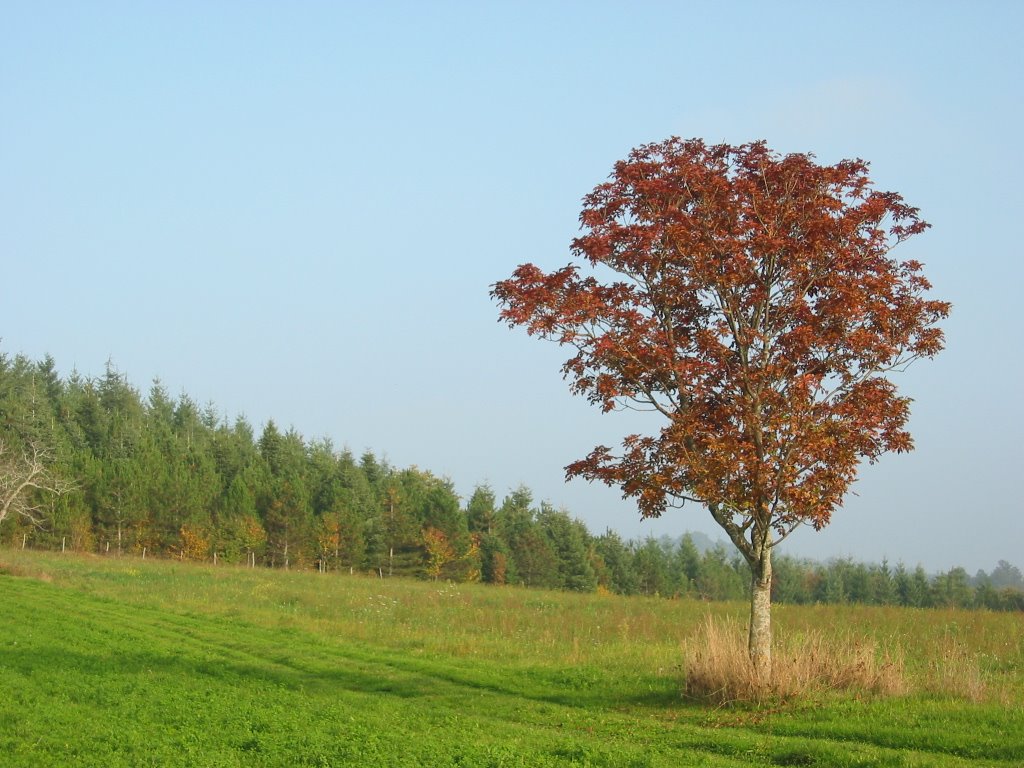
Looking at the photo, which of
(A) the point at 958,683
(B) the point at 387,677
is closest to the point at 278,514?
(B) the point at 387,677

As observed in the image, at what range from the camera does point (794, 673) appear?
1391 cm

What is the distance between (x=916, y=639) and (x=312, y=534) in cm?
5888

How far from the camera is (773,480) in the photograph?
535 inches

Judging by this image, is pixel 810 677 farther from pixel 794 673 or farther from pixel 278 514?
pixel 278 514

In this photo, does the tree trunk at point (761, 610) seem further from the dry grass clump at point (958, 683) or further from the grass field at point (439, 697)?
the dry grass clump at point (958, 683)

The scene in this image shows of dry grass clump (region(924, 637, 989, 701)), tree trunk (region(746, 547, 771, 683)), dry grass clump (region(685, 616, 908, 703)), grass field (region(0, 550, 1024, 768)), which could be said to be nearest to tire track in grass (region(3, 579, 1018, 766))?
grass field (region(0, 550, 1024, 768))

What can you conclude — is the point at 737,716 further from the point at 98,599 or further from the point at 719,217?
the point at 98,599

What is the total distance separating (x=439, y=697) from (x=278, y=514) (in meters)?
63.6

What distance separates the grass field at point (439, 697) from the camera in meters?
10.4

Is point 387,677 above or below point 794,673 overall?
below

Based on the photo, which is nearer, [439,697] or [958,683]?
[958,683]

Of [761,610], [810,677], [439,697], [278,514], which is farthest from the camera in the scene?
[278,514]

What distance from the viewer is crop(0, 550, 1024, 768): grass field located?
10.4 meters

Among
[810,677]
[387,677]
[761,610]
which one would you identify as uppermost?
[761,610]
